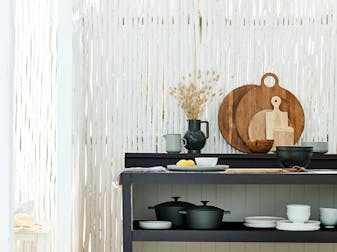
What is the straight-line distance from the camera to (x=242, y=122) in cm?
557

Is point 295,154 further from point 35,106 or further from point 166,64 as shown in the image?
point 166,64

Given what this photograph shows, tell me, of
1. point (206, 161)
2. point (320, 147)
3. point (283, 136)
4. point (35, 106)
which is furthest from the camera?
point (283, 136)

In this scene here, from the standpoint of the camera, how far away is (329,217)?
4.13m

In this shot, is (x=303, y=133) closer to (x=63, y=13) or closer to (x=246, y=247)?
(x=246, y=247)

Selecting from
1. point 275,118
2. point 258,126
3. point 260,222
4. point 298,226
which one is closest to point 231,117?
point 258,126

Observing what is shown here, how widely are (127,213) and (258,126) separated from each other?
76.8 inches

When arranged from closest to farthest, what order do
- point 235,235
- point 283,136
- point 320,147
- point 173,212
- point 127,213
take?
1. point 127,213
2. point 235,235
3. point 173,212
4. point 320,147
5. point 283,136

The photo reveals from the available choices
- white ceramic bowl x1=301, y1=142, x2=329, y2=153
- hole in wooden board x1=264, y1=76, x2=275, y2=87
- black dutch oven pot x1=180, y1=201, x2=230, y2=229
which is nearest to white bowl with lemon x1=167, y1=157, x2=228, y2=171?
black dutch oven pot x1=180, y1=201, x2=230, y2=229

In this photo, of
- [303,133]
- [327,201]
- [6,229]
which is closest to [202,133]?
[303,133]

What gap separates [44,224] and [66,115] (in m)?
0.70

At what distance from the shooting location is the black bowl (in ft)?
13.5

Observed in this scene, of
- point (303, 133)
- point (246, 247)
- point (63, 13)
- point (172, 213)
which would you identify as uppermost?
point (63, 13)

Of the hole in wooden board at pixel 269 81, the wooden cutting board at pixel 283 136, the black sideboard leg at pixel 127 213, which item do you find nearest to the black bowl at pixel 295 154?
the black sideboard leg at pixel 127 213

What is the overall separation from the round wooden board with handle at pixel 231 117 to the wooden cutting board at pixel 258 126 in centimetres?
10
